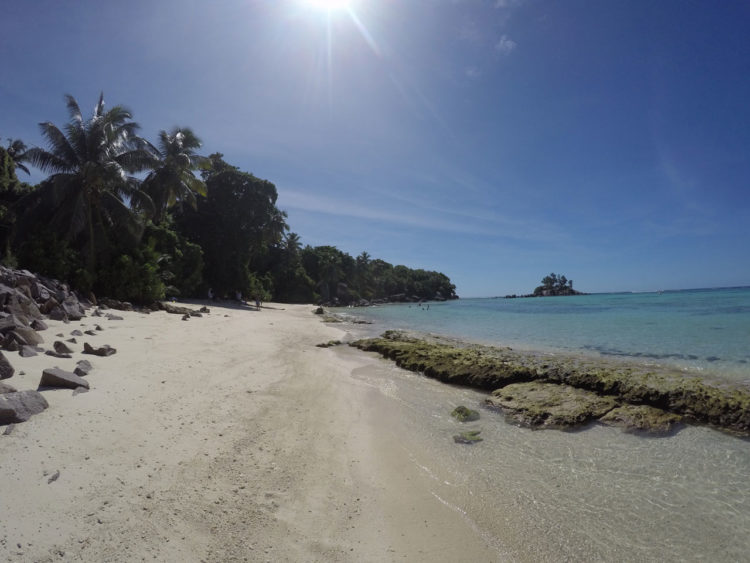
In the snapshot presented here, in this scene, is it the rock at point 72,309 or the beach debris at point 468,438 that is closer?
the beach debris at point 468,438

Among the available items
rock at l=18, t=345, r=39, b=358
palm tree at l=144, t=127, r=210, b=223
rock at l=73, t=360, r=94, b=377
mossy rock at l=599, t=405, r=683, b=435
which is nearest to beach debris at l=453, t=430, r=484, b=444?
mossy rock at l=599, t=405, r=683, b=435

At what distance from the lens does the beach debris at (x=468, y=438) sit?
5.60 meters

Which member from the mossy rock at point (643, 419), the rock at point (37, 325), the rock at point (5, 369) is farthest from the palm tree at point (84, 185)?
the mossy rock at point (643, 419)

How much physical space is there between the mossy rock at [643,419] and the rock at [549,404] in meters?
0.20

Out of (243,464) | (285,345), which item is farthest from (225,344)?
(243,464)

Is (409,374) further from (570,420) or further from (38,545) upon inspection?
(38,545)

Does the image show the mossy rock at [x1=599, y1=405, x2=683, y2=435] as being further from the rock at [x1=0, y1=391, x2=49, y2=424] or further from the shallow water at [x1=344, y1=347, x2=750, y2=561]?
the rock at [x1=0, y1=391, x2=49, y2=424]

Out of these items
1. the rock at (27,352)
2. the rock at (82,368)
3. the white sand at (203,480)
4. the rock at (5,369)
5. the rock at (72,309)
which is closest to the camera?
the white sand at (203,480)

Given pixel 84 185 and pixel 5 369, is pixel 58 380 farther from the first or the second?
pixel 84 185

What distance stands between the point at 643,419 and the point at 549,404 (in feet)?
5.07

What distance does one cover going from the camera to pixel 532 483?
441 centimetres

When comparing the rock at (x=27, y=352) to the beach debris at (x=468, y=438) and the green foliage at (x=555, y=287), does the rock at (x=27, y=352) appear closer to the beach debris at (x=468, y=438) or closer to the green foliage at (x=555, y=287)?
the beach debris at (x=468, y=438)

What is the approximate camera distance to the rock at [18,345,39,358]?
5.82m

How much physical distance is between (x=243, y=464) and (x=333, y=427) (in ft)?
6.16
